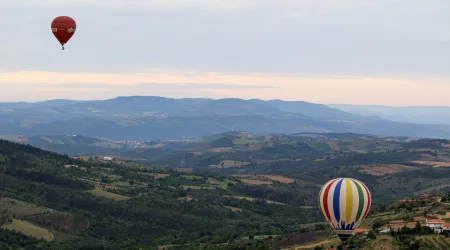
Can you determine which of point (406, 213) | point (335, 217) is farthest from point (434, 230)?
point (406, 213)

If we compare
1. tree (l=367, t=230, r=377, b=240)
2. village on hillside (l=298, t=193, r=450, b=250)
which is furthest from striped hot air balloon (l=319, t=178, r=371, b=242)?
tree (l=367, t=230, r=377, b=240)

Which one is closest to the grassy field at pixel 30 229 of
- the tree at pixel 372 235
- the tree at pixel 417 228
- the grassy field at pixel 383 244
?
the tree at pixel 372 235

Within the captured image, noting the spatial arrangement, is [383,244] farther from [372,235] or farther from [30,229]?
[30,229]

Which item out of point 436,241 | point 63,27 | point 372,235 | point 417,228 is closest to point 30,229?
point 63,27

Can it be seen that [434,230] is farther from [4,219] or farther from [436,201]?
[4,219]

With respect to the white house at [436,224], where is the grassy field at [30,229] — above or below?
below

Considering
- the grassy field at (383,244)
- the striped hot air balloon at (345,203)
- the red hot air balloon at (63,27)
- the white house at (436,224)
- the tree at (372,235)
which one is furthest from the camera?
the red hot air balloon at (63,27)

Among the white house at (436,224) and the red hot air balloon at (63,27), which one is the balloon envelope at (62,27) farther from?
the white house at (436,224)
